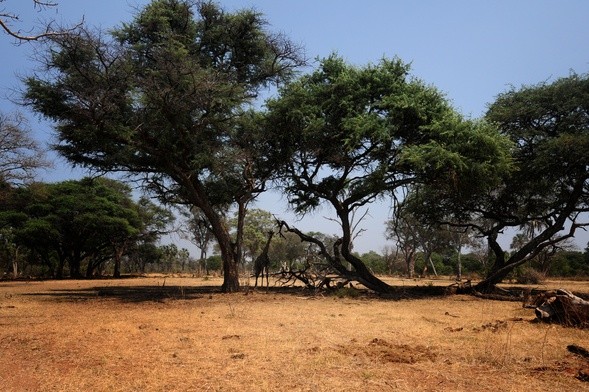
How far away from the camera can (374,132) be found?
53.2 feet

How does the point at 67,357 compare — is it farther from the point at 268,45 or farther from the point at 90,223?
the point at 90,223

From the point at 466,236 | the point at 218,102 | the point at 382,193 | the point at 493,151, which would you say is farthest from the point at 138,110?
the point at 466,236

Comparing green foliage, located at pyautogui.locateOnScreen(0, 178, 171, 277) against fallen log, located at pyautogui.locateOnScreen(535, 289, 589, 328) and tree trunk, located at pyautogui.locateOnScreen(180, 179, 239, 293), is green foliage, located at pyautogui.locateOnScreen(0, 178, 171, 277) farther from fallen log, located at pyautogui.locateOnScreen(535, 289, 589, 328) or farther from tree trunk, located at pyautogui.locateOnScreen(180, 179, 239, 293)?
fallen log, located at pyautogui.locateOnScreen(535, 289, 589, 328)

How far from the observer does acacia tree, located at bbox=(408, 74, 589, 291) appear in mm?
17344

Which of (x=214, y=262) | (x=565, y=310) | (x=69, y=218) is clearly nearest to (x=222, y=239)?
(x=565, y=310)

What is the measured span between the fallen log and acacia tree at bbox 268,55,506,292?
670cm

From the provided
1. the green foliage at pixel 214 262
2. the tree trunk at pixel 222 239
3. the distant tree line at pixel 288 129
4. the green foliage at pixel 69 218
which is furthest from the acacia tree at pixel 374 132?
the green foliage at pixel 214 262

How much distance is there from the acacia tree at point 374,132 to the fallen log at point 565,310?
670 centimetres

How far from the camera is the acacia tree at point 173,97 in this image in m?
14.2

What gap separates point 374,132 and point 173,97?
705 cm

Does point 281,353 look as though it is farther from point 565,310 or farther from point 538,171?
point 538,171

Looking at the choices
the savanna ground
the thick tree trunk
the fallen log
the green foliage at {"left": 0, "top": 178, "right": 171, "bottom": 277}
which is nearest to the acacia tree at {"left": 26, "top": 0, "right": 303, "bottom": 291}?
the thick tree trunk

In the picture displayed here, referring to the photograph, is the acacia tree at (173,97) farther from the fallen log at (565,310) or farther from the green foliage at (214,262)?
the green foliage at (214,262)

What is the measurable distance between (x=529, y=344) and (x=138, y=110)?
13216mm
